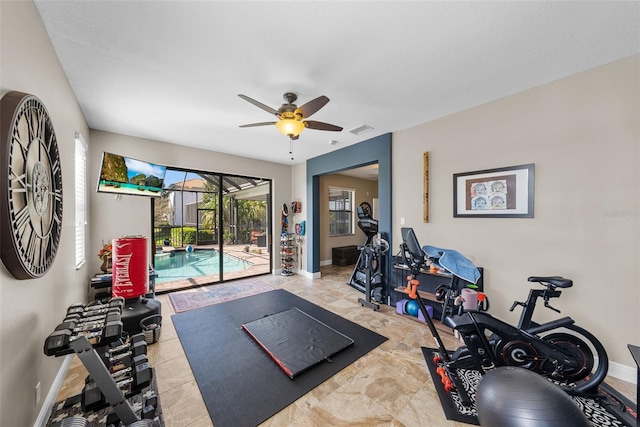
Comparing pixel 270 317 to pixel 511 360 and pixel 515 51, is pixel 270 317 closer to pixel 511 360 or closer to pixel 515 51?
pixel 511 360

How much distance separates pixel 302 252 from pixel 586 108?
5496mm

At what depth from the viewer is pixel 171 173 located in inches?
188

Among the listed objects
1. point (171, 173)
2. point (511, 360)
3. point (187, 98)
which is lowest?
point (511, 360)

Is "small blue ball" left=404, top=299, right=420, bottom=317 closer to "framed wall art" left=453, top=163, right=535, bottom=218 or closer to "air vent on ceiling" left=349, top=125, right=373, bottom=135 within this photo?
"framed wall art" left=453, top=163, right=535, bottom=218

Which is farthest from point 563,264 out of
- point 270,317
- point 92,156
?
point 92,156

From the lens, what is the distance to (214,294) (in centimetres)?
455

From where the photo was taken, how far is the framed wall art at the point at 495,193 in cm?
273

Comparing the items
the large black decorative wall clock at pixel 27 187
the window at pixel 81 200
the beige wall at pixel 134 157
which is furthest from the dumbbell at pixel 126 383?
the beige wall at pixel 134 157

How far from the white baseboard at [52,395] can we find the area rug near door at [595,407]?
3102mm

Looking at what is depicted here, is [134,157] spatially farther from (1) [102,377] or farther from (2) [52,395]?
(1) [102,377]

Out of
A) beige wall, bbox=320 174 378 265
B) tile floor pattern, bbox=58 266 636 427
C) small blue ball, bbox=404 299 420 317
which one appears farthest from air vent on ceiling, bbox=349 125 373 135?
tile floor pattern, bbox=58 266 636 427

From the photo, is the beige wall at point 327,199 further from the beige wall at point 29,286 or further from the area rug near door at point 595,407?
the beige wall at point 29,286

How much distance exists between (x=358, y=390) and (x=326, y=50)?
10.2 feet

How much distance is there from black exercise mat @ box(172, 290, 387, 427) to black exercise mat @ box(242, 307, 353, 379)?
70 millimetres
